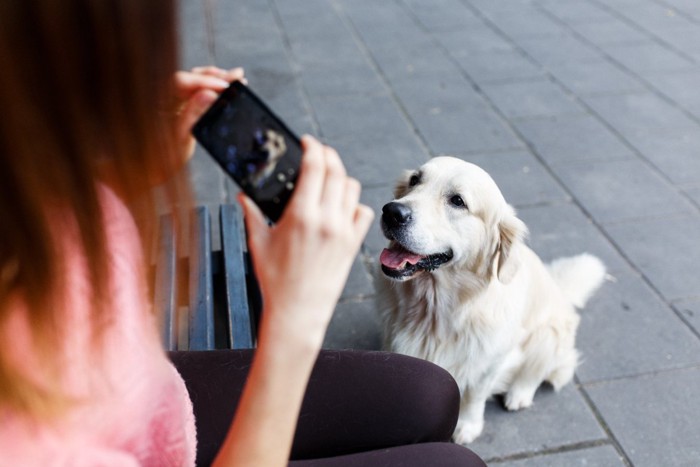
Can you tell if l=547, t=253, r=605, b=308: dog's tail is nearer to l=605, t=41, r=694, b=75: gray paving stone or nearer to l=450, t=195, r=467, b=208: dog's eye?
l=450, t=195, r=467, b=208: dog's eye

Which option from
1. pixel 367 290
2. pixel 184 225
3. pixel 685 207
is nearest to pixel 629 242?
pixel 685 207

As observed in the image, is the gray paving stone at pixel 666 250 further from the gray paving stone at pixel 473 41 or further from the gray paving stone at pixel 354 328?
the gray paving stone at pixel 473 41

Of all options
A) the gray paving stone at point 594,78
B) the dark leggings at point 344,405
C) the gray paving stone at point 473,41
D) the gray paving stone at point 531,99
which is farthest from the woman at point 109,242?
the gray paving stone at point 473,41

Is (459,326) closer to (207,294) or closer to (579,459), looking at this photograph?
(579,459)

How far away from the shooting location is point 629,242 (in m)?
3.34

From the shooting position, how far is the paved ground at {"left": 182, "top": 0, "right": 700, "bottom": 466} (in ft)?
8.19

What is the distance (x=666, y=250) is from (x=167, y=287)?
2.65m

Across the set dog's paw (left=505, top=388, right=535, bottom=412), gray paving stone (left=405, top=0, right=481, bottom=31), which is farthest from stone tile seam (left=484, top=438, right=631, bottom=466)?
gray paving stone (left=405, top=0, right=481, bottom=31)

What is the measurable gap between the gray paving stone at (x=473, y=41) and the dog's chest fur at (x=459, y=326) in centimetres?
358

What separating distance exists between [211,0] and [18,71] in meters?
0.36

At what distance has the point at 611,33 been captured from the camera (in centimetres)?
576

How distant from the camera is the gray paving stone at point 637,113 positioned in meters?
4.36

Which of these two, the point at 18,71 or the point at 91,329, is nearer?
the point at 18,71

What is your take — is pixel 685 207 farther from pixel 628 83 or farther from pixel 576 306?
pixel 628 83
